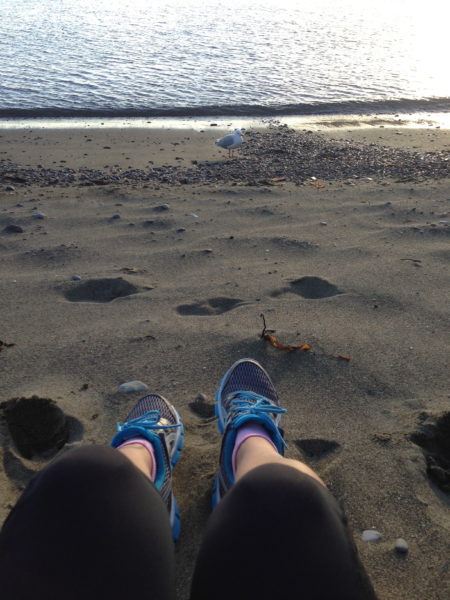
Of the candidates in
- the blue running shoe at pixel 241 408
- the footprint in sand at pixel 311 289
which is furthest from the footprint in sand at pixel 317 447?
the footprint in sand at pixel 311 289

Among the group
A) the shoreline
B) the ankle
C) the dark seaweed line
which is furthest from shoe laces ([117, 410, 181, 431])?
the dark seaweed line

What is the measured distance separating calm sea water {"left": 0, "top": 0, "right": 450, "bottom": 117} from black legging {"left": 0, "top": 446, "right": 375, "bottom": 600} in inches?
344

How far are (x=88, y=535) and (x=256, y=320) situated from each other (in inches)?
70.1

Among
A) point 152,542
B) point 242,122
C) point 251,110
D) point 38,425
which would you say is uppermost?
point 251,110

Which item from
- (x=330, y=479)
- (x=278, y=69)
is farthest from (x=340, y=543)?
(x=278, y=69)

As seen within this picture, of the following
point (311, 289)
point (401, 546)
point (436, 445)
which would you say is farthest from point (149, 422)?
point (311, 289)

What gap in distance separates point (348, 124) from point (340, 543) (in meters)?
8.91

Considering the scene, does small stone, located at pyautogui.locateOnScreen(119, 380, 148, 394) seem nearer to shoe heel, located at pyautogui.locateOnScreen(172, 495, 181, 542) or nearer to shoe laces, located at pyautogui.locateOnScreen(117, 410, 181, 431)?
shoe laces, located at pyautogui.locateOnScreen(117, 410, 181, 431)

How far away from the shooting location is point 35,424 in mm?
2230

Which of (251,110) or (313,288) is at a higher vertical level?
(251,110)

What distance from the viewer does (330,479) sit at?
6.46ft

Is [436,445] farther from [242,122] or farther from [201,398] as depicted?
[242,122]

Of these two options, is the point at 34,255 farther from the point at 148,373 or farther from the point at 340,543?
the point at 340,543

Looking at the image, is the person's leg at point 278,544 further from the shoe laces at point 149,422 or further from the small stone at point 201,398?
the small stone at point 201,398
